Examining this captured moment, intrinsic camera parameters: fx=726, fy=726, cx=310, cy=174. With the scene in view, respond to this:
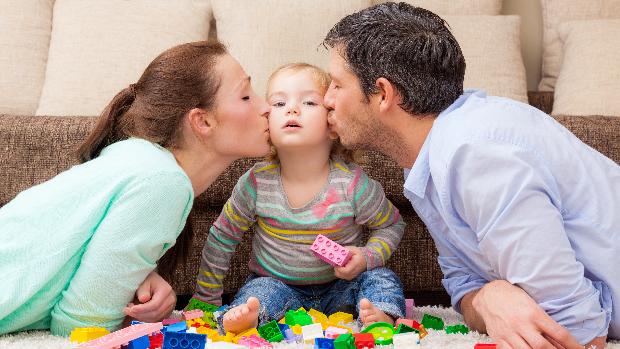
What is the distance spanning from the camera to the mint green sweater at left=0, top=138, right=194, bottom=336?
52.5 inches

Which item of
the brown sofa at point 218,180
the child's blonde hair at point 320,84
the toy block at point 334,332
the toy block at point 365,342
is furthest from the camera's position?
the brown sofa at point 218,180

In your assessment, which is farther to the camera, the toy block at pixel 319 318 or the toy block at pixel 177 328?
the toy block at pixel 319 318

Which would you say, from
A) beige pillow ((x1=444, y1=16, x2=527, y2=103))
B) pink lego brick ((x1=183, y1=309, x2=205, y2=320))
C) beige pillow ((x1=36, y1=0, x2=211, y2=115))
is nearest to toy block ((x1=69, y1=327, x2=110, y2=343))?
pink lego brick ((x1=183, y1=309, x2=205, y2=320))

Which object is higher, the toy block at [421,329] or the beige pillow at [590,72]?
the beige pillow at [590,72]

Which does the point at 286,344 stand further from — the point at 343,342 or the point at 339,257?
the point at 339,257

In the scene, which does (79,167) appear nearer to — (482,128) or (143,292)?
(143,292)

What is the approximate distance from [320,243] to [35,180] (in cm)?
77

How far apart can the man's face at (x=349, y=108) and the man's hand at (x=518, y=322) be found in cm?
41

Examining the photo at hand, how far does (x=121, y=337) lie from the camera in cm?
117

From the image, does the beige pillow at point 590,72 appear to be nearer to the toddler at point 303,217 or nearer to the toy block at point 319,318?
the toddler at point 303,217

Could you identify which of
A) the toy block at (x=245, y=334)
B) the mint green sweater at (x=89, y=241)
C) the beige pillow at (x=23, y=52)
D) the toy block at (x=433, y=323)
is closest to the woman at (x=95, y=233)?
the mint green sweater at (x=89, y=241)

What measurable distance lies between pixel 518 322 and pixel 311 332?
1.25 ft

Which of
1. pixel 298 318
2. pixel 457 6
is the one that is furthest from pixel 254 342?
pixel 457 6

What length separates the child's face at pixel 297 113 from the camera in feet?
5.36
